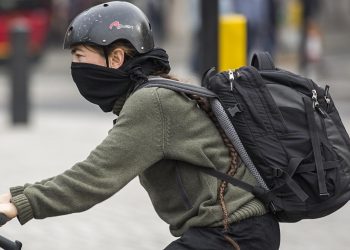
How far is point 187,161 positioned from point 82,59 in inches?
19.3

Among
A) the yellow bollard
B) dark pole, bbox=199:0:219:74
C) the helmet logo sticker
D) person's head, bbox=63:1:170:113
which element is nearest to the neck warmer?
person's head, bbox=63:1:170:113

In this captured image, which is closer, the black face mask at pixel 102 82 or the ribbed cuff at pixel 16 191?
the ribbed cuff at pixel 16 191

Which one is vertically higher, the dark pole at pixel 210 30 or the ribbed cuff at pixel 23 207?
the ribbed cuff at pixel 23 207

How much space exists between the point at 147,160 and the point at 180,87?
10.0 inches

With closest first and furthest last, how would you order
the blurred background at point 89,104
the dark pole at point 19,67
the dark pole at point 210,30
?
the blurred background at point 89,104 < the dark pole at point 210,30 < the dark pole at point 19,67

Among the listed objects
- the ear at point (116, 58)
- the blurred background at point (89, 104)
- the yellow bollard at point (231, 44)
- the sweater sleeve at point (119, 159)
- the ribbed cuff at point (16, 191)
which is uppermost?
the ear at point (116, 58)

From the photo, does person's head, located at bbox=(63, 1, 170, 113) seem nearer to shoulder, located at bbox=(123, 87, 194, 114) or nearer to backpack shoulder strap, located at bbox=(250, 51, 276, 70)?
shoulder, located at bbox=(123, 87, 194, 114)

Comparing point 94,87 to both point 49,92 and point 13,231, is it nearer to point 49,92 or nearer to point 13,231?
point 13,231

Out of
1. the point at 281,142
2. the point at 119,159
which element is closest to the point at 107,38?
the point at 119,159

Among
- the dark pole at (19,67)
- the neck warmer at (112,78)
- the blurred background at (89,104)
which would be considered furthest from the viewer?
the dark pole at (19,67)

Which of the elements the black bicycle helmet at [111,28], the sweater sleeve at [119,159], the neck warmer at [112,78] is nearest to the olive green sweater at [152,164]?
the sweater sleeve at [119,159]

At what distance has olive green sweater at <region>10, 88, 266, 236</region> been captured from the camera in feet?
10.4

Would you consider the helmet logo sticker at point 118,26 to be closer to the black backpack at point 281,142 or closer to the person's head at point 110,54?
the person's head at point 110,54

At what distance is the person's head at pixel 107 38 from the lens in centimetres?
330
